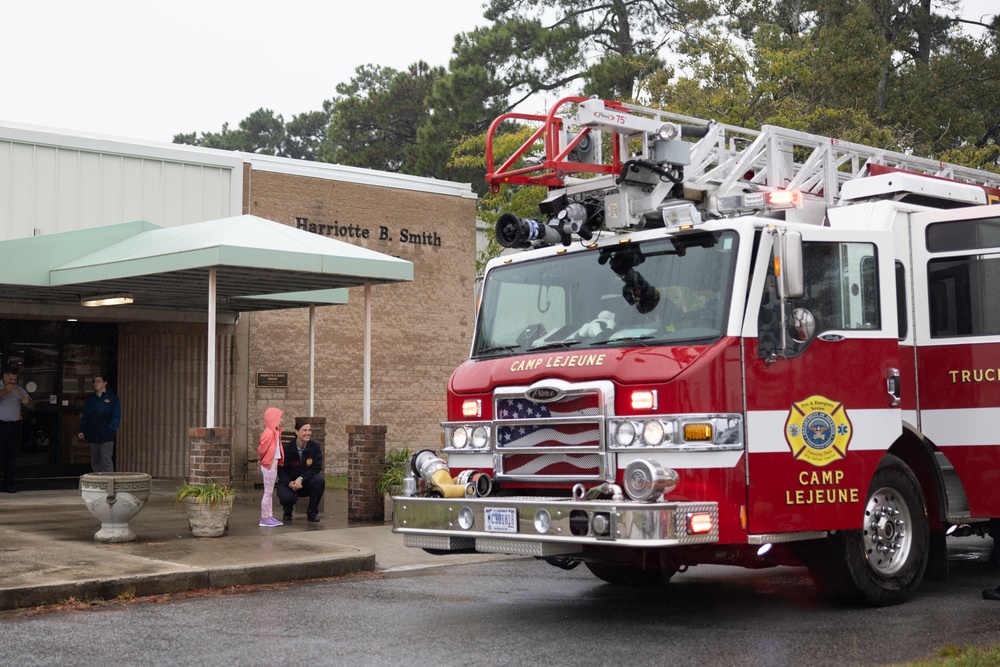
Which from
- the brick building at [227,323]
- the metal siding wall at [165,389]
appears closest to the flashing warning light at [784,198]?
the brick building at [227,323]

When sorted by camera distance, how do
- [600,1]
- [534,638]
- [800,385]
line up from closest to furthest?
1. [534,638]
2. [800,385]
3. [600,1]

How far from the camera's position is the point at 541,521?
25.4 ft

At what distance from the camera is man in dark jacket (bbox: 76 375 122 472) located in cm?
1688

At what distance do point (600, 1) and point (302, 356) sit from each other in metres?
24.5

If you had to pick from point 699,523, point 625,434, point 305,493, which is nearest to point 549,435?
point 625,434

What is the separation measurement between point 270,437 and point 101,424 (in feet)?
15.4

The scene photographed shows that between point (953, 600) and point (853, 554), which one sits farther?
point (953, 600)

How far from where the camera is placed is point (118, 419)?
56.1ft

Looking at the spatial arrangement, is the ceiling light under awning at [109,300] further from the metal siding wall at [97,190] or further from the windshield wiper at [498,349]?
the windshield wiper at [498,349]

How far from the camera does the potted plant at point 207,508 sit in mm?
12211

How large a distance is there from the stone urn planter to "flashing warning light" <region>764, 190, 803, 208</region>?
671 cm

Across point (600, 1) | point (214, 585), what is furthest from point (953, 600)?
point (600, 1)

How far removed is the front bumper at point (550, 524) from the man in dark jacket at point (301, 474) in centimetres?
535

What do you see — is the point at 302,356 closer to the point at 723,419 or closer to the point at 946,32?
the point at 723,419
